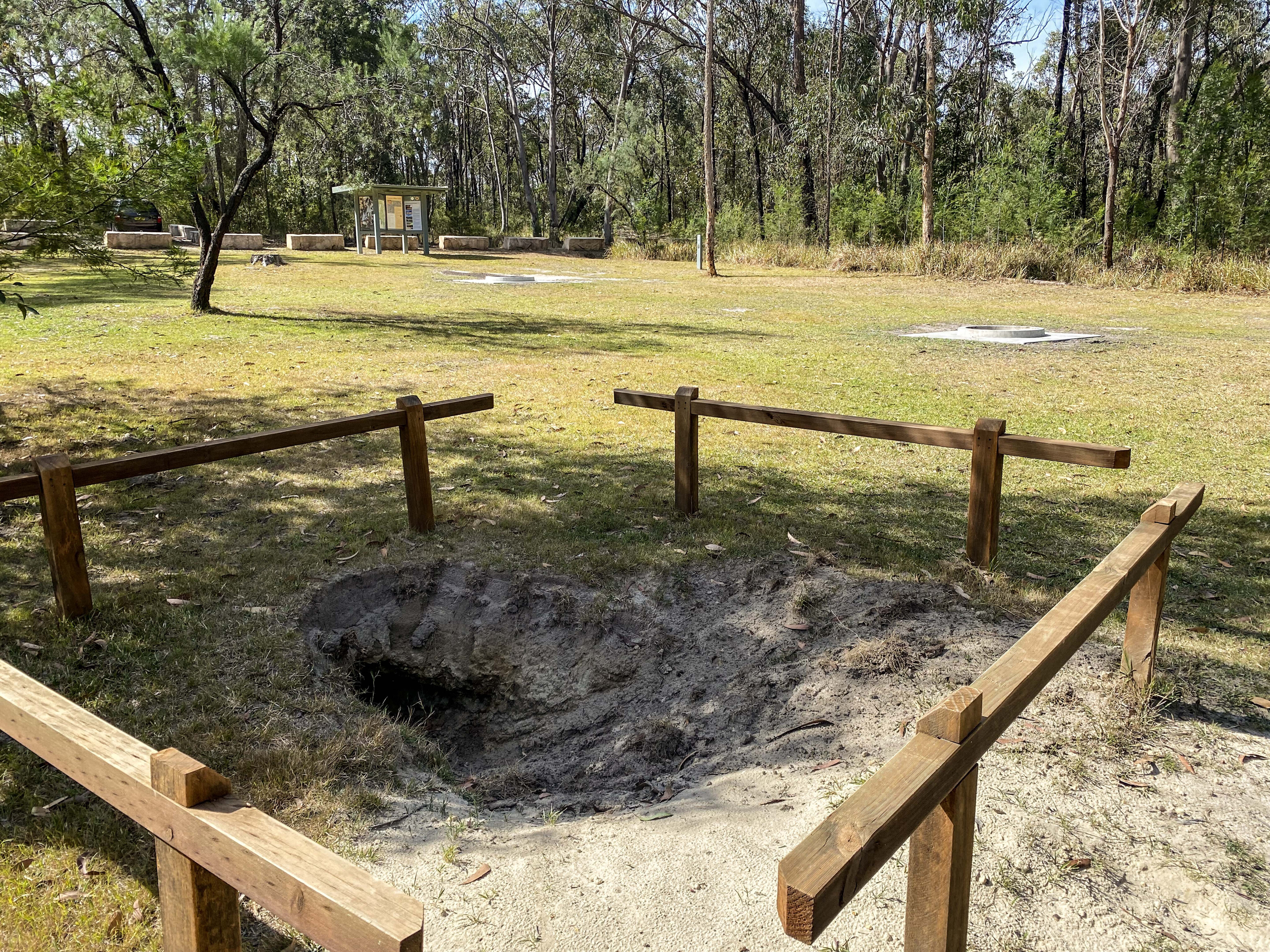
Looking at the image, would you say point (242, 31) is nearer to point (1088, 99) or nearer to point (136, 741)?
point (136, 741)

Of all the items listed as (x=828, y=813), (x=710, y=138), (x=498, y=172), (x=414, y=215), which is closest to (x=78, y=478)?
(x=828, y=813)

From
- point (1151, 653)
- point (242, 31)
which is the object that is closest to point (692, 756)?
point (1151, 653)

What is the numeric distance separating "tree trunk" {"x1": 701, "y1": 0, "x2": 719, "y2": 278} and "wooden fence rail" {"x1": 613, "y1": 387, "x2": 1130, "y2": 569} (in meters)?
20.2

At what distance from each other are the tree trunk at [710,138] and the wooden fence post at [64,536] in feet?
73.1

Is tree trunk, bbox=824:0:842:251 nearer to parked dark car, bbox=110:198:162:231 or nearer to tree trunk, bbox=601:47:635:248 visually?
tree trunk, bbox=601:47:635:248

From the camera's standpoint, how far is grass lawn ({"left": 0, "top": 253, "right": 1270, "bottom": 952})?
3883mm

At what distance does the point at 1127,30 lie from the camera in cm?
2350

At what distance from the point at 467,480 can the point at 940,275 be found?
21.0 m

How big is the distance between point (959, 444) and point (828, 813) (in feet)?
8.37

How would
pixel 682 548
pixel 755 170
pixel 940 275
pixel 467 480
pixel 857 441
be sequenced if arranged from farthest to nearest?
→ pixel 755 170
pixel 940 275
pixel 857 441
pixel 467 480
pixel 682 548

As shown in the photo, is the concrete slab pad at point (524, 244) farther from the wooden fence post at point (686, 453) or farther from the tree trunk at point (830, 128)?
the wooden fence post at point (686, 453)

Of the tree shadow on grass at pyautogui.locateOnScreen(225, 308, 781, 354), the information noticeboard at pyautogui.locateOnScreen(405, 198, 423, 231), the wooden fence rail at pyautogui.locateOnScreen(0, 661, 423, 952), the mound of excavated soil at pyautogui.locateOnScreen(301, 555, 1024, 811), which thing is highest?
the information noticeboard at pyautogui.locateOnScreen(405, 198, 423, 231)

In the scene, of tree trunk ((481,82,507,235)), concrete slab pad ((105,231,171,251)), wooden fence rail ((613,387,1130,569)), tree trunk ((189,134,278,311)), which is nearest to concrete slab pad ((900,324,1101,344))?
wooden fence rail ((613,387,1130,569))

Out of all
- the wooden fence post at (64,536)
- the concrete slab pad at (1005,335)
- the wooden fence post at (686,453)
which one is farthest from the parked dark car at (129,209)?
the concrete slab pad at (1005,335)
